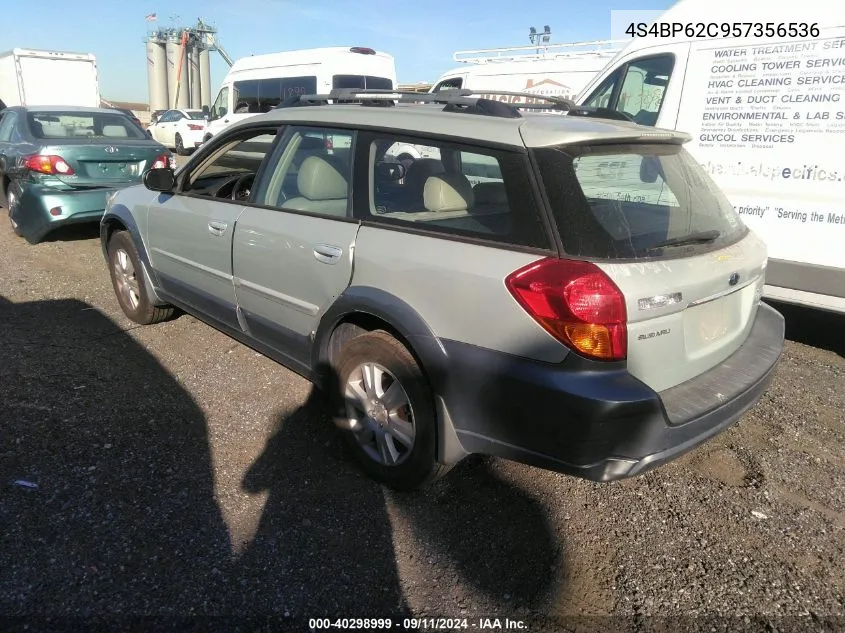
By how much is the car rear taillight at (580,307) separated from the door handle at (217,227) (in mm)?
2112

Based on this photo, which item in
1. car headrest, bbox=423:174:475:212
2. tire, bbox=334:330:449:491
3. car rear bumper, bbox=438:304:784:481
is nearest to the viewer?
car rear bumper, bbox=438:304:784:481

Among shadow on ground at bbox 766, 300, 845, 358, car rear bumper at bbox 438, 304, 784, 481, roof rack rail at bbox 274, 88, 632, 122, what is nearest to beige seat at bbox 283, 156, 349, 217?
roof rack rail at bbox 274, 88, 632, 122

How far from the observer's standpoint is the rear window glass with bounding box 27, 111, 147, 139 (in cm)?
723

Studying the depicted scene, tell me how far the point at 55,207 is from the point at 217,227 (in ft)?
13.3

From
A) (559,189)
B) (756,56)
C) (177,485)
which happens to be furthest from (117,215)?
(756,56)

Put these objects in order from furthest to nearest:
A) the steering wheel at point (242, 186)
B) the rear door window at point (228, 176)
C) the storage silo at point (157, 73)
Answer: the storage silo at point (157, 73), the steering wheel at point (242, 186), the rear door window at point (228, 176)

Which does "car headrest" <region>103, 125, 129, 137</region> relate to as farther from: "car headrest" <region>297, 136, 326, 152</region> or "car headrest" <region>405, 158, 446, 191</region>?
"car headrest" <region>405, 158, 446, 191</region>

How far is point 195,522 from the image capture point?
8.62 feet

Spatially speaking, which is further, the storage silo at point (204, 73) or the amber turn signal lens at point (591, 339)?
the storage silo at point (204, 73)

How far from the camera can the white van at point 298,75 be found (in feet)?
39.9

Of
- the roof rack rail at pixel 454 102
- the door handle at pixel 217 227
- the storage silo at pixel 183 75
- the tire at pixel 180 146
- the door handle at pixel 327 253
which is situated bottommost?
the door handle at pixel 327 253

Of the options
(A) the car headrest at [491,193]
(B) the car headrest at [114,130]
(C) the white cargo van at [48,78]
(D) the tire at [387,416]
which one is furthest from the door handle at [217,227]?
(C) the white cargo van at [48,78]

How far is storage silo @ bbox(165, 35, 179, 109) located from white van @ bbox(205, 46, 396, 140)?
34216 millimetres

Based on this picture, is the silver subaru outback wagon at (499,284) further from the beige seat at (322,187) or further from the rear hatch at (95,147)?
the rear hatch at (95,147)
